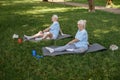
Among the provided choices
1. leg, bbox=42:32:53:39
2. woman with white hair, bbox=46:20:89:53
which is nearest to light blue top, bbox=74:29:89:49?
woman with white hair, bbox=46:20:89:53

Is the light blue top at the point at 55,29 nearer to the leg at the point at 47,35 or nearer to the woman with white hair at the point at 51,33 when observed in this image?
the woman with white hair at the point at 51,33

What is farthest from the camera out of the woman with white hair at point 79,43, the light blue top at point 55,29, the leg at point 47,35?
the light blue top at point 55,29

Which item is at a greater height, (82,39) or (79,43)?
(82,39)

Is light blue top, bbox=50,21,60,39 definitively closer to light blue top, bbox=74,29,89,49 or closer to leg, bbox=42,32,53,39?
leg, bbox=42,32,53,39

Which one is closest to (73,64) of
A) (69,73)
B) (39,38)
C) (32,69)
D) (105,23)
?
Result: (69,73)

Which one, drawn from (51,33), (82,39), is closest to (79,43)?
(82,39)

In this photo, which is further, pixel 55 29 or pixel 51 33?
pixel 55 29

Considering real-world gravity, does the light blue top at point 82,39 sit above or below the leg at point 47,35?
above

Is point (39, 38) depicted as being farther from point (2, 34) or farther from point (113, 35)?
point (113, 35)

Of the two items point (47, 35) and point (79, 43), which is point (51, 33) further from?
point (79, 43)

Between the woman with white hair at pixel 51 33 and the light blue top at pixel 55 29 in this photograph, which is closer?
the woman with white hair at pixel 51 33

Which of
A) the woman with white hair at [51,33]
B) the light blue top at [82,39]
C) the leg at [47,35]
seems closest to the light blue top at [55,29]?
the woman with white hair at [51,33]

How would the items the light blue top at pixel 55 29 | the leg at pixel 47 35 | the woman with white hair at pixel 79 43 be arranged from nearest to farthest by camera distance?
1. the woman with white hair at pixel 79 43
2. the leg at pixel 47 35
3. the light blue top at pixel 55 29

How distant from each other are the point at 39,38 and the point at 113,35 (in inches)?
126
